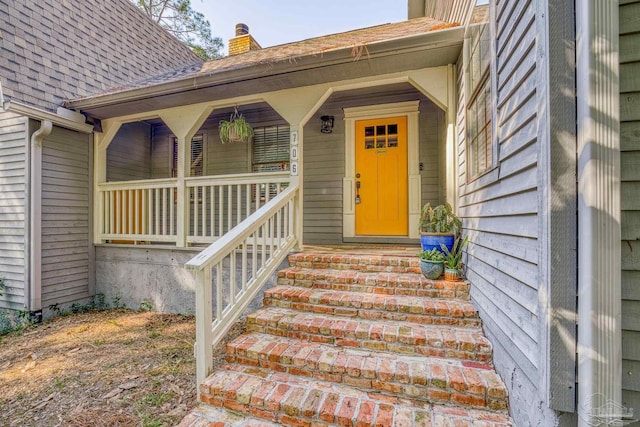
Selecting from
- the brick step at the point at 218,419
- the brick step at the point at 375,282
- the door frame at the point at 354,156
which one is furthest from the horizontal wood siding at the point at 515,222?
the door frame at the point at 354,156

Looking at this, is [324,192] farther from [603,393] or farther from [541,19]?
[603,393]

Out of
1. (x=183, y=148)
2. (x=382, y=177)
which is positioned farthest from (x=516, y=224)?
(x=183, y=148)

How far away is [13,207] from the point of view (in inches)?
165

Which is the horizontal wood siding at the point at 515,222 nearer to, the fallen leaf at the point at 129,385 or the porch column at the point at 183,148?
the fallen leaf at the point at 129,385

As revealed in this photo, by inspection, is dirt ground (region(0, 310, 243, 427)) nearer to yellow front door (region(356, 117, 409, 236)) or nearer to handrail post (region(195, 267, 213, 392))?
handrail post (region(195, 267, 213, 392))

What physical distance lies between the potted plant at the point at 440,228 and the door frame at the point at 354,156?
52.0 inches

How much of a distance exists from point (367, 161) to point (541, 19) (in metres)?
3.47

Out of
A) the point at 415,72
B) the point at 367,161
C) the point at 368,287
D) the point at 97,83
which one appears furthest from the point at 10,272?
the point at 415,72

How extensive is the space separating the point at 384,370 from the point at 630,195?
5.20ft

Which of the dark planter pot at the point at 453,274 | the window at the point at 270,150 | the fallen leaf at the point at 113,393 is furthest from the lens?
the window at the point at 270,150

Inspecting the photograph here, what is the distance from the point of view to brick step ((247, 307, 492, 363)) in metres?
2.08

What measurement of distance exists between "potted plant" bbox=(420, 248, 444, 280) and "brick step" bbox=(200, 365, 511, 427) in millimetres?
1221

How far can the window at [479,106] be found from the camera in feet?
7.01

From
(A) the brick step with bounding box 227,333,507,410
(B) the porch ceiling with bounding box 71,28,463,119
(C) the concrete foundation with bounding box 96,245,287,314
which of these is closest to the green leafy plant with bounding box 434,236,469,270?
(A) the brick step with bounding box 227,333,507,410
